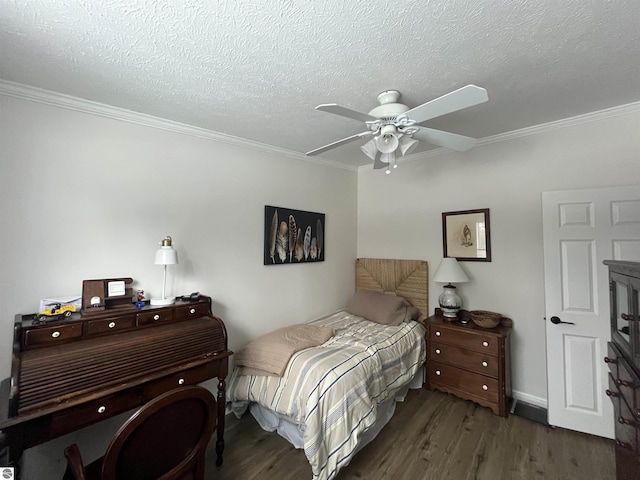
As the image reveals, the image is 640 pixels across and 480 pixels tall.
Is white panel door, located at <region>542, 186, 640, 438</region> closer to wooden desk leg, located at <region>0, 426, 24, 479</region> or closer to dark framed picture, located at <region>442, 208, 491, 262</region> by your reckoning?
dark framed picture, located at <region>442, 208, 491, 262</region>

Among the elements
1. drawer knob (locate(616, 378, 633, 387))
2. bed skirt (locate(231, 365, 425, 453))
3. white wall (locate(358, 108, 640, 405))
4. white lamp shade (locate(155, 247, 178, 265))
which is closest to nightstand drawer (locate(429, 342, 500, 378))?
white wall (locate(358, 108, 640, 405))

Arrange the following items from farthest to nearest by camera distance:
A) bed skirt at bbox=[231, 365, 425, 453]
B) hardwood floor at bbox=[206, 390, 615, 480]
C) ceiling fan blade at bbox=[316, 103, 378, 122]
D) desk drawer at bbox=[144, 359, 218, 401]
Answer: bed skirt at bbox=[231, 365, 425, 453], hardwood floor at bbox=[206, 390, 615, 480], desk drawer at bbox=[144, 359, 218, 401], ceiling fan blade at bbox=[316, 103, 378, 122]

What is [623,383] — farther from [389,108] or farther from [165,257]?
[165,257]

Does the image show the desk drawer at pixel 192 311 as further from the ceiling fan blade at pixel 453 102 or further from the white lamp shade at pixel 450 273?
the white lamp shade at pixel 450 273

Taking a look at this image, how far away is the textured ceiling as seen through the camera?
1.18m

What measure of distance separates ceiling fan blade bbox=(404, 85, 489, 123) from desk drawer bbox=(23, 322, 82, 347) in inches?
86.7

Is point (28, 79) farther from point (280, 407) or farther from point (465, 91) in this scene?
point (280, 407)

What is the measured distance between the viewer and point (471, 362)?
2.54m

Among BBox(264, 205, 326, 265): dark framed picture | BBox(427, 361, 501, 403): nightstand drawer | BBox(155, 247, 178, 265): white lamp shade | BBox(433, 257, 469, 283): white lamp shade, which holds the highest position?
BBox(264, 205, 326, 265): dark framed picture

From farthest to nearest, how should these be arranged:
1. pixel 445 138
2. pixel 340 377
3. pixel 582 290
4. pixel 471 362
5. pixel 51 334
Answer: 1. pixel 471 362
2. pixel 582 290
3. pixel 340 377
4. pixel 445 138
5. pixel 51 334

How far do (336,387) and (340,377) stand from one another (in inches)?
2.9

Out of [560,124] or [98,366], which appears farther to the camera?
[560,124]

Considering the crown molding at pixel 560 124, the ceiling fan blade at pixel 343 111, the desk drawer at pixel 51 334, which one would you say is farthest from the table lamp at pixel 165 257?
the crown molding at pixel 560 124

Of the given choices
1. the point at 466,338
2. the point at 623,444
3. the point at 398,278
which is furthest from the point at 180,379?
the point at 398,278
